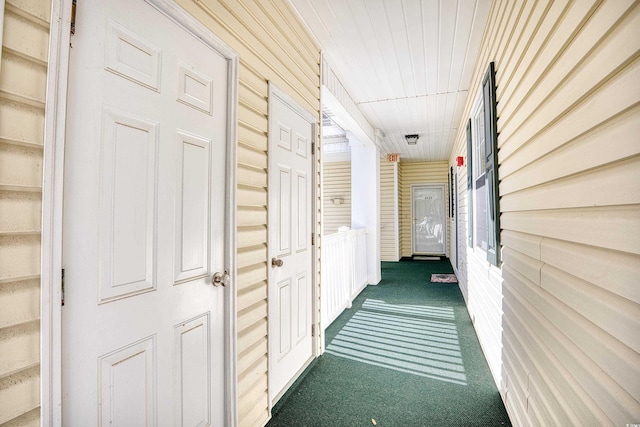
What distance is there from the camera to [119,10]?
1119 millimetres

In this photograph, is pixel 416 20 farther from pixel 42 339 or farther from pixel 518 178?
pixel 42 339

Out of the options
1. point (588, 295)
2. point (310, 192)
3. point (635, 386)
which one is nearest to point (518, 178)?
point (588, 295)

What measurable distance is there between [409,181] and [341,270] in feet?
20.2

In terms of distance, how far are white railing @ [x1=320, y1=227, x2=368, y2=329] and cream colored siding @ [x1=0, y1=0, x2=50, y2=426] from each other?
8.19ft

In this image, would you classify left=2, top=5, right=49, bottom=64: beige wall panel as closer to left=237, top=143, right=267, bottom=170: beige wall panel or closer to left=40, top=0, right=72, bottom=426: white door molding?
left=40, top=0, right=72, bottom=426: white door molding

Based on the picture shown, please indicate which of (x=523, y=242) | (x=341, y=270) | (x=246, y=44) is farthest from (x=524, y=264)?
(x=341, y=270)

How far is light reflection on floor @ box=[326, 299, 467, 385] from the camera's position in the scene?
2721 millimetres

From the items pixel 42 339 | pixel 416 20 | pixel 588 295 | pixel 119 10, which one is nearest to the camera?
pixel 42 339

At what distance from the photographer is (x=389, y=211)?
332 inches

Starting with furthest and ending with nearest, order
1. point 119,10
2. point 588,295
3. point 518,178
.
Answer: point 518,178, point 119,10, point 588,295

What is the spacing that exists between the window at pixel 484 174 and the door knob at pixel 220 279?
5.66ft

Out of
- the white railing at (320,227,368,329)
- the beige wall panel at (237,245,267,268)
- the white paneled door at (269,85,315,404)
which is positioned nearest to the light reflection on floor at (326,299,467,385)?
the white railing at (320,227,368,329)

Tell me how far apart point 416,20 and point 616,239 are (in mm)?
2300

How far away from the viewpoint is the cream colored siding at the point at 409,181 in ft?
30.8
